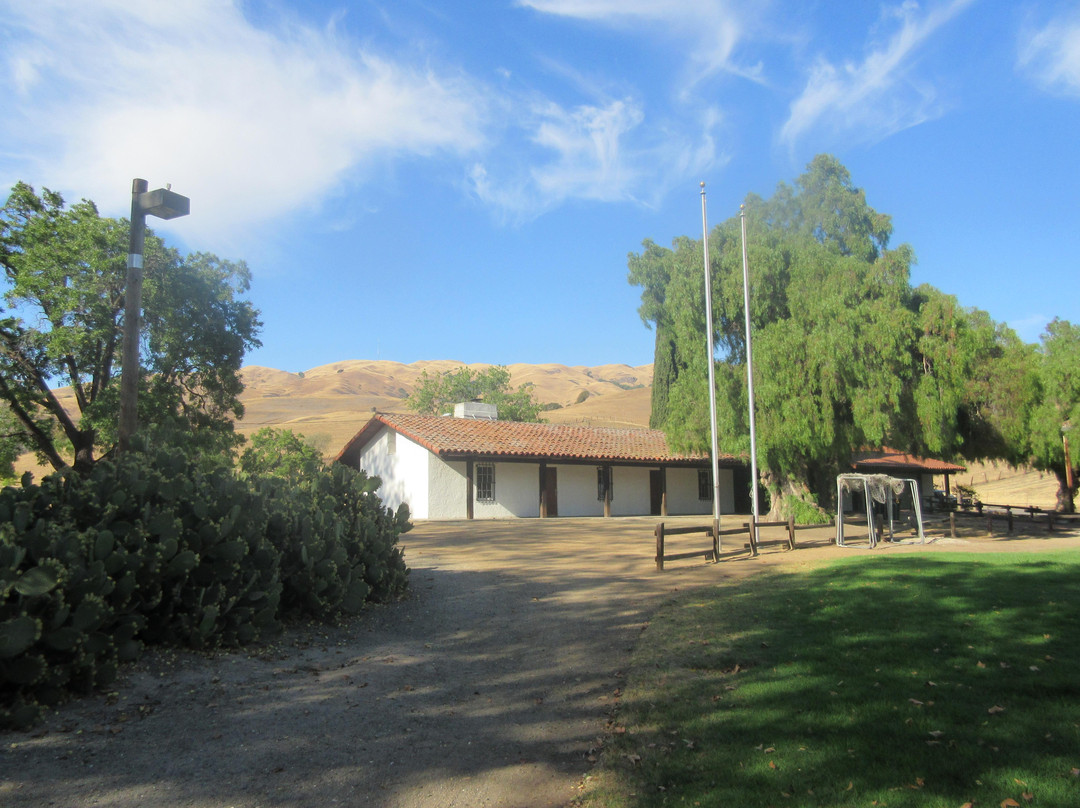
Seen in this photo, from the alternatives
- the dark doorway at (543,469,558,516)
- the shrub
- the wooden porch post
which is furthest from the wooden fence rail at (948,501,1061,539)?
the shrub

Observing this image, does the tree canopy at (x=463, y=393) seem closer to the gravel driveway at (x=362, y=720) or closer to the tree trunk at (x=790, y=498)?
the tree trunk at (x=790, y=498)

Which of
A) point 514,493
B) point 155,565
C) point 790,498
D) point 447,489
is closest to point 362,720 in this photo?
point 155,565

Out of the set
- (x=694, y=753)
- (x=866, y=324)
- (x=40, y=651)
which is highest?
(x=866, y=324)

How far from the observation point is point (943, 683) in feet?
18.5

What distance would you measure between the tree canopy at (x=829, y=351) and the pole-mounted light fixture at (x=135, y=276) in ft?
52.6

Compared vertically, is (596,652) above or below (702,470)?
below

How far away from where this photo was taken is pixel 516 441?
27.7 metres

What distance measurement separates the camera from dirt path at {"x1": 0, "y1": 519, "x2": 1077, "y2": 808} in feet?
13.5

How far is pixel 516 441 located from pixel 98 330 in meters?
14.1

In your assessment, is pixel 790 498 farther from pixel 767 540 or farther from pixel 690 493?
pixel 690 493

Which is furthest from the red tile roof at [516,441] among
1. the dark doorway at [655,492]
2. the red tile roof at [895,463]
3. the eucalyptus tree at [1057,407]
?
the eucalyptus tree at [1057,407]

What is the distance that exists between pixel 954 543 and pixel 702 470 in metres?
14.0

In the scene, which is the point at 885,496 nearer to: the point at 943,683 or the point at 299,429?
the point at 943,683

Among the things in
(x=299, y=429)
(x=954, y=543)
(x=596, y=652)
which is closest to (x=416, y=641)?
(x=596, y=652)
